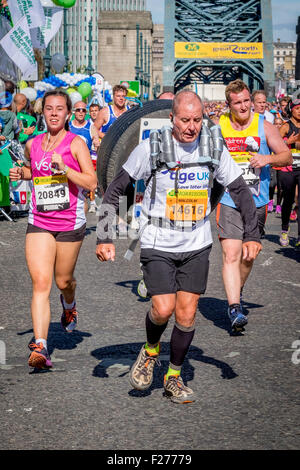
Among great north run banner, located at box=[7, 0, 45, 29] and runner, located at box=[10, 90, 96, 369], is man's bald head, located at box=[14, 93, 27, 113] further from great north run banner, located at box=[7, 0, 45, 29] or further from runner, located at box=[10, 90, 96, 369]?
runner, located at box=[10, 90, 96, 369]

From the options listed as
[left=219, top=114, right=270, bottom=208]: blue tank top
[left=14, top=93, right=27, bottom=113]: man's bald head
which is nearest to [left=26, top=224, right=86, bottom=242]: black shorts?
[left=219, top=114, right=270, bottom=208]: blue tank top

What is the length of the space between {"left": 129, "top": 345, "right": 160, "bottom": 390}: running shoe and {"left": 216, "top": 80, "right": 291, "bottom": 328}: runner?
178cm

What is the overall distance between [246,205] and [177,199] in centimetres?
57

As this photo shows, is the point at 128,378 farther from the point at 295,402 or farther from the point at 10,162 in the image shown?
the point at 10,162

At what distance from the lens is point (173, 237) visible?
4.75m

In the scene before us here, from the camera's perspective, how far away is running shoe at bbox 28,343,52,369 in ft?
16.5

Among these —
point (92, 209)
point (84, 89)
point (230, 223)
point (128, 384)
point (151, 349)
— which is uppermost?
point (84, 89)

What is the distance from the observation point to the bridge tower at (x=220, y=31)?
118ft

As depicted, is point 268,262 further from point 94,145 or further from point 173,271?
point 173,271

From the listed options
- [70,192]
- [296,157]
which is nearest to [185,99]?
[70,192]

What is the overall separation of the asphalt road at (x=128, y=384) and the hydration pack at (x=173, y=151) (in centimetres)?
129

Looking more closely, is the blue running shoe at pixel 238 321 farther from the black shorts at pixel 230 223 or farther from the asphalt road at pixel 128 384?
the black shorts at pixel 230 223

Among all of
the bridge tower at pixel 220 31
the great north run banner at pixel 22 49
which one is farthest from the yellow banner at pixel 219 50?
the great north run banner at pixel 22 49
